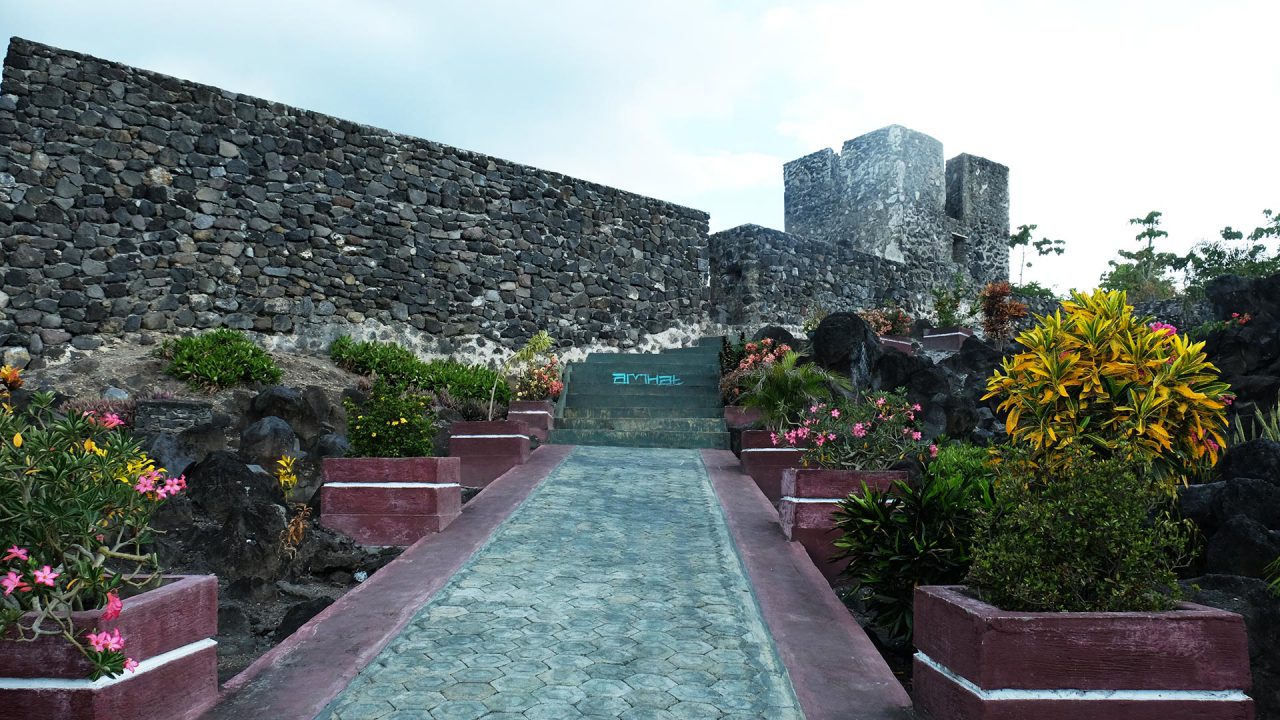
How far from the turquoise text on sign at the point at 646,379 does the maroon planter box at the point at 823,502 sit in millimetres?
7771

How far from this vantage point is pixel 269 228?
11984mm

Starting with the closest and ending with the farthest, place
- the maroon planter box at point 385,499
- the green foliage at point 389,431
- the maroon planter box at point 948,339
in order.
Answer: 1. the maroon planter box at point 385,499
2. the green foliage at point 389,431
3. the maroon planter box at point 948,339

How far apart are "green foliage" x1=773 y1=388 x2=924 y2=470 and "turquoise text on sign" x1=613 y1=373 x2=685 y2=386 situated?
271 inches

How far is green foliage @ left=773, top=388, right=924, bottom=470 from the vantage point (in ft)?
22.6

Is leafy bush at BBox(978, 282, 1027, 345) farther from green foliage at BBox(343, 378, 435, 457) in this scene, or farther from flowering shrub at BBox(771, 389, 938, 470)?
green foliage at BBox(343, 378, 435, 457)

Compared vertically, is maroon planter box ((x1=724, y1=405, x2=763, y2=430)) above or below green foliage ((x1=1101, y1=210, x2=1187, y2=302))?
below

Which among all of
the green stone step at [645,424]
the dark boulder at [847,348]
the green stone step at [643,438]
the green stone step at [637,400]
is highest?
the dark boulder at [847,348]

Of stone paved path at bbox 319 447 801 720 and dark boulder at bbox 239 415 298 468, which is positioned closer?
stone paved path at bbox 319 447 801 720

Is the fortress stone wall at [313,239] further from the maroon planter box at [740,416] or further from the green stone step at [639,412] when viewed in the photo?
the maroon planter box at [740,416]

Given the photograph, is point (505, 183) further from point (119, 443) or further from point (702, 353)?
point (119, 443)

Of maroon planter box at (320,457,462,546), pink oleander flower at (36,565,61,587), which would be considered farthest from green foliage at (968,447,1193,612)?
maroon planter box at (320,457,462,546)

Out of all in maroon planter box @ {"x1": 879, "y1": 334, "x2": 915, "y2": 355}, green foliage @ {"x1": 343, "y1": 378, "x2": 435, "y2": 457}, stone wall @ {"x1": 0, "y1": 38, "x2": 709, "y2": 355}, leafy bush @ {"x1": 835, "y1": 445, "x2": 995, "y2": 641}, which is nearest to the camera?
leafy bush @ {"x1": 835, "y1": 445, "x2": 995, "y2": 641}

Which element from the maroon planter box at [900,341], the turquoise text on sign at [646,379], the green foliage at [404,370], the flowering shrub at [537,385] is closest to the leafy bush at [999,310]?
the maroon planter box at [900,341]

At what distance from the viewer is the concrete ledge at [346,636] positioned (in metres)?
3.56
